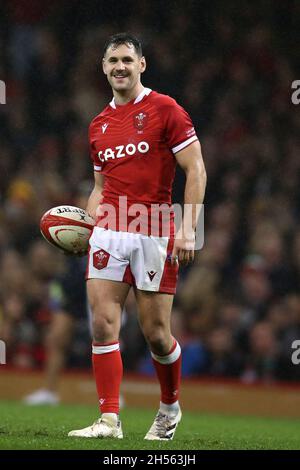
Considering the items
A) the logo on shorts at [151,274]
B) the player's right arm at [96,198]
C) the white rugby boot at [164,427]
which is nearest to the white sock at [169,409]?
the white rugby boot at [164,427]

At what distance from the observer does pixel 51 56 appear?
50.6 ft

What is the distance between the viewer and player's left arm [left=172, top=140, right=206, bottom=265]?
609 centimetres

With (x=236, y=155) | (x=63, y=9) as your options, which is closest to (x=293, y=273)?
(x=236, y=155)

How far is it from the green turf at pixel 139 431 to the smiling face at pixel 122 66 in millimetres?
1991

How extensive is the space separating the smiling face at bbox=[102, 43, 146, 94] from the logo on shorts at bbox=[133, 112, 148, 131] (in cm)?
17

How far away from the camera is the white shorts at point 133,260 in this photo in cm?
621

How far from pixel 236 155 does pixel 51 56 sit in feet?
10.8

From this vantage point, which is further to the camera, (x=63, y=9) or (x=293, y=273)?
(x=63, y=9)

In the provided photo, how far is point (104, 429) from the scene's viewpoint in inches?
238

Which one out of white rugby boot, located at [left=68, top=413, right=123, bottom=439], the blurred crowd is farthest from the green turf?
the blurred crowd

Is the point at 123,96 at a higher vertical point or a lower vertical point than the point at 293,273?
higher

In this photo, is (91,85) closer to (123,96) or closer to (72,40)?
(72,40)

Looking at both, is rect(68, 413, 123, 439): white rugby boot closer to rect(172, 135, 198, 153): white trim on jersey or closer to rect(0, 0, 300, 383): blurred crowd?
rect(172, 135, 198, 153): white trim on jersey

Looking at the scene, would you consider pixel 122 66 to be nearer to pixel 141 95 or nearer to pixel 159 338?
pixel 141 95
